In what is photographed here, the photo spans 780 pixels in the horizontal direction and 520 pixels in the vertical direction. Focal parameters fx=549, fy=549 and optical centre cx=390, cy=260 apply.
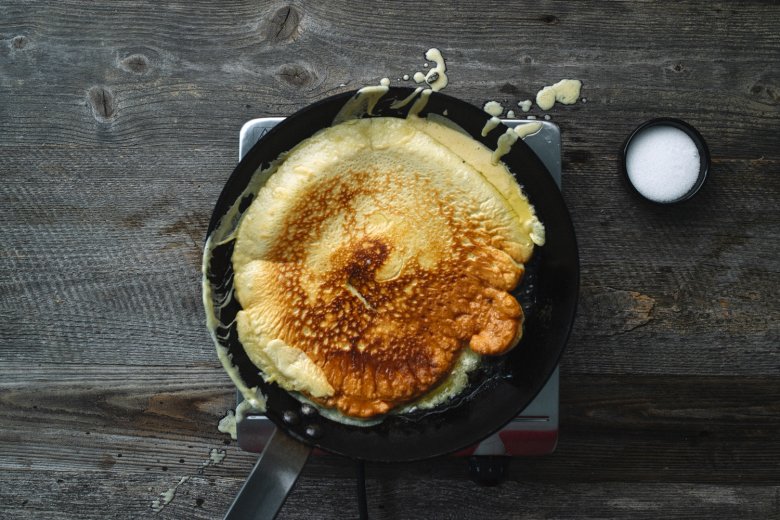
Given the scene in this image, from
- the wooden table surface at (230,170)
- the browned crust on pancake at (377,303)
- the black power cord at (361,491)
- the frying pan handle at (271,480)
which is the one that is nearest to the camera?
the frying pan handle at (271,480)

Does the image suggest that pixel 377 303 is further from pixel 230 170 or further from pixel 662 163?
pixel 662 163

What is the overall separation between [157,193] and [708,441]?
1539 mm

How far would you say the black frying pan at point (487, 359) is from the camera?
1.05 meters

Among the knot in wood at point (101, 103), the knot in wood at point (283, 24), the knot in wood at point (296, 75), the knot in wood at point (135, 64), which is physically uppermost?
the knot in wood at point (283, 24)

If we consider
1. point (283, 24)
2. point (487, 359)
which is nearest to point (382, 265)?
point (487, 359)

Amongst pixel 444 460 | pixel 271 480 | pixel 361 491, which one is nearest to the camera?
pixel 271 480

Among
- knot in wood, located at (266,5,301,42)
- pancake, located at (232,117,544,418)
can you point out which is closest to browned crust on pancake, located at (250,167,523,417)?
pancake, located at (232,117,544,418)

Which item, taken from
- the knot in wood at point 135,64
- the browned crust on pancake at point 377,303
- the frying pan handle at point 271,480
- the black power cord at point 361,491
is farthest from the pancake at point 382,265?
the knot in wood at point 135,64

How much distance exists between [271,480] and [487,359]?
1.55 feet

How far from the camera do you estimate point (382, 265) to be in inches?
42.2

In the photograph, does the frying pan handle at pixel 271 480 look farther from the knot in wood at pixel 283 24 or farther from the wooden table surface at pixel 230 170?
the knot in wood at pixel 283 24

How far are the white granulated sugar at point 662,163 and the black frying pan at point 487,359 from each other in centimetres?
39

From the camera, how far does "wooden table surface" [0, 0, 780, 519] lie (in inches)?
54.2

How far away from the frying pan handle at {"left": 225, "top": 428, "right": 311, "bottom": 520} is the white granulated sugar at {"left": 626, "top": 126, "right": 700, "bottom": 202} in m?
0.99
